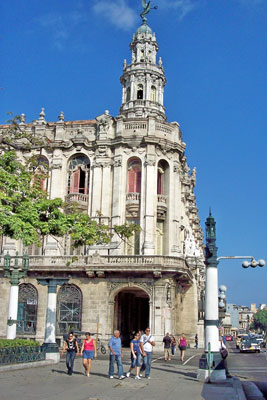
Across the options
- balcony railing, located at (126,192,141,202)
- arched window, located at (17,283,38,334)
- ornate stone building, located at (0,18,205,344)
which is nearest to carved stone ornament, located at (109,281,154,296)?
ornate stone building, located at (0,18,205,344)

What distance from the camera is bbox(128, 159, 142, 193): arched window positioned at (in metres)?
38.8

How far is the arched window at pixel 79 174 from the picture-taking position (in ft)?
130

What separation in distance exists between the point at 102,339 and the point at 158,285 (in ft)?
18.0

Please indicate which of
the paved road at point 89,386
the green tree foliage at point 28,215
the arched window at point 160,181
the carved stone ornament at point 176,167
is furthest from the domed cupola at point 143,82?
the paved road at point 89,386

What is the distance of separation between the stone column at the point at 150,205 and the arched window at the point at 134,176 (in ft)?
3.88

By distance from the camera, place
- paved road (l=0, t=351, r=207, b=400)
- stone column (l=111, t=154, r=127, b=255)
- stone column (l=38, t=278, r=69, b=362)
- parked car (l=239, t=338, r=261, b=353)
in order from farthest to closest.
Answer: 1. parked car (l=239, t=338, r=261, b=353)
2. stone column (l=111, t=154, r=127, b=255)
3. stone column (l=38, t=278, r=69, b=362)
4. paved road (l=0, t=351, r=207, b=400)

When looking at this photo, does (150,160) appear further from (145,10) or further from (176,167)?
(145,10)

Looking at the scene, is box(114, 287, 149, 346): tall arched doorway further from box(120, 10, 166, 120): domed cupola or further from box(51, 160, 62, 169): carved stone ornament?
box(120, 10, 166, 120): domed cupola

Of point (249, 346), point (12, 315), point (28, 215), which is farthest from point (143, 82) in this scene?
point (28, 215)

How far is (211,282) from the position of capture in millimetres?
17547

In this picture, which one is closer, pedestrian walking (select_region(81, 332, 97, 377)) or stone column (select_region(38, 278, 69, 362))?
pedestrian walking (select_region(81, 332, 97, 377))

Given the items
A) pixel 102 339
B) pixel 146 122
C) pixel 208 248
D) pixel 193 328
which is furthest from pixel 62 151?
pixel 208 248

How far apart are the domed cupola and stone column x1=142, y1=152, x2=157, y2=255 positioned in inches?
367

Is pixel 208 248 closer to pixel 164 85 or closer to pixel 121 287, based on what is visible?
pixel 121 287
